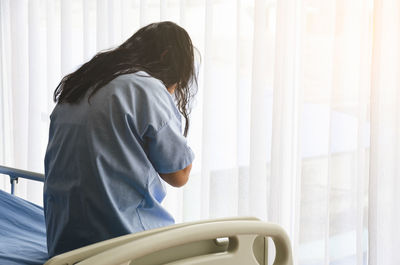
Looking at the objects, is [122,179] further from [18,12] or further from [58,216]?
[18,12]

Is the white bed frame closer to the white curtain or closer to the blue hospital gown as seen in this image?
the blue hospital gown

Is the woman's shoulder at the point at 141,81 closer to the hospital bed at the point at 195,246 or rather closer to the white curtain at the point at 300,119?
the hospital bed at the point at 195,246

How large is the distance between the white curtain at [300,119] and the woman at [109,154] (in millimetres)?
804

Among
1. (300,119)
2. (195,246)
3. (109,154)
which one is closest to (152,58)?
(109,154)

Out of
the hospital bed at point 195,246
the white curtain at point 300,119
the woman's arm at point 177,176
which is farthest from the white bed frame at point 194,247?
the white curtain at point 300,119

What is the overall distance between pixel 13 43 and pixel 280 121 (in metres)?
1.78

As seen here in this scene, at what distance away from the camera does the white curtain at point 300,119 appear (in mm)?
2012

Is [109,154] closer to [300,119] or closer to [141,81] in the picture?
[141,81]

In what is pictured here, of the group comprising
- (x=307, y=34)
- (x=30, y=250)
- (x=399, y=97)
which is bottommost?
(x=30, y=250)

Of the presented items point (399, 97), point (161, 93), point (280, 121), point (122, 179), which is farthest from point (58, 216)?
point (399, 97)

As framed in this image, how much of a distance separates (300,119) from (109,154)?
977 mm

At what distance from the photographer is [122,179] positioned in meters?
1.42

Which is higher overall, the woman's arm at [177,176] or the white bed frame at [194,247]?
the woman's arm at [177,176]

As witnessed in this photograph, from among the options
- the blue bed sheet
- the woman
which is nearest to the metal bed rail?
the blue bed sheet
